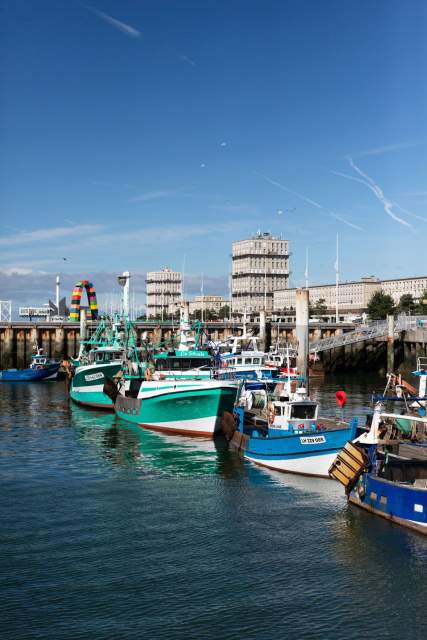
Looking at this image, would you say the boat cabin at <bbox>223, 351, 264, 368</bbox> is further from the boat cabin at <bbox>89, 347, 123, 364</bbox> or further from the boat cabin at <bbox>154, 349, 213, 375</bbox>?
the boat cabin at <bbox>89, 347, 123, 364</bbox>

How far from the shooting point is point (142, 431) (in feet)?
195

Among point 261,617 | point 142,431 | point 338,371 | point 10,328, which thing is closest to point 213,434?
point 142,431

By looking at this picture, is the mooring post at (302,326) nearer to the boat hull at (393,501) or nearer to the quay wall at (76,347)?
the boat hull at (393,501)

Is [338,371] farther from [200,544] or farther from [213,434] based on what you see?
[200,544]

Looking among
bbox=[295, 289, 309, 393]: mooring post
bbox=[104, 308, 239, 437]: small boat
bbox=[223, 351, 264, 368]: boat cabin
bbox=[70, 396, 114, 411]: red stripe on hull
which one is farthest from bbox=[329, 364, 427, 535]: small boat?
bbox=[70, 396, 114, 411]: red stripe on hull

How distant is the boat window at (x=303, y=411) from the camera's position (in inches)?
1694

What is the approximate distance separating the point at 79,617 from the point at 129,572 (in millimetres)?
3713

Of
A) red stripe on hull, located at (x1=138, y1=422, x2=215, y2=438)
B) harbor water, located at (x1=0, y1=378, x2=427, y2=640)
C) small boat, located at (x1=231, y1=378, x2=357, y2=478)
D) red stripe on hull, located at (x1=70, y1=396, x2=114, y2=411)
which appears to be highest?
A: small boat, located at (x1=231, y1=378, x2=357, y2=478)

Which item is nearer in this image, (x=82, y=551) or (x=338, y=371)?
(x=82, y=551)

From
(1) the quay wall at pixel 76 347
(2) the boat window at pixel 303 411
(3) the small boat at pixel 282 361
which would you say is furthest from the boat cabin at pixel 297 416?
(1) the quay wall at pixel 76 347

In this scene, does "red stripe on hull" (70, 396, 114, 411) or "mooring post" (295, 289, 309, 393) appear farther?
"red stripe on hull" (70, 396, 114, 411)

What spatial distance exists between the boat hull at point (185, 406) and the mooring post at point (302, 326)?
16.3 m

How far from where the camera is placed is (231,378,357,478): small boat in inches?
1526

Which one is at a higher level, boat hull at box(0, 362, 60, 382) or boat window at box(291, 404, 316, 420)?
boat window at box(291, 404, 316, 420)
